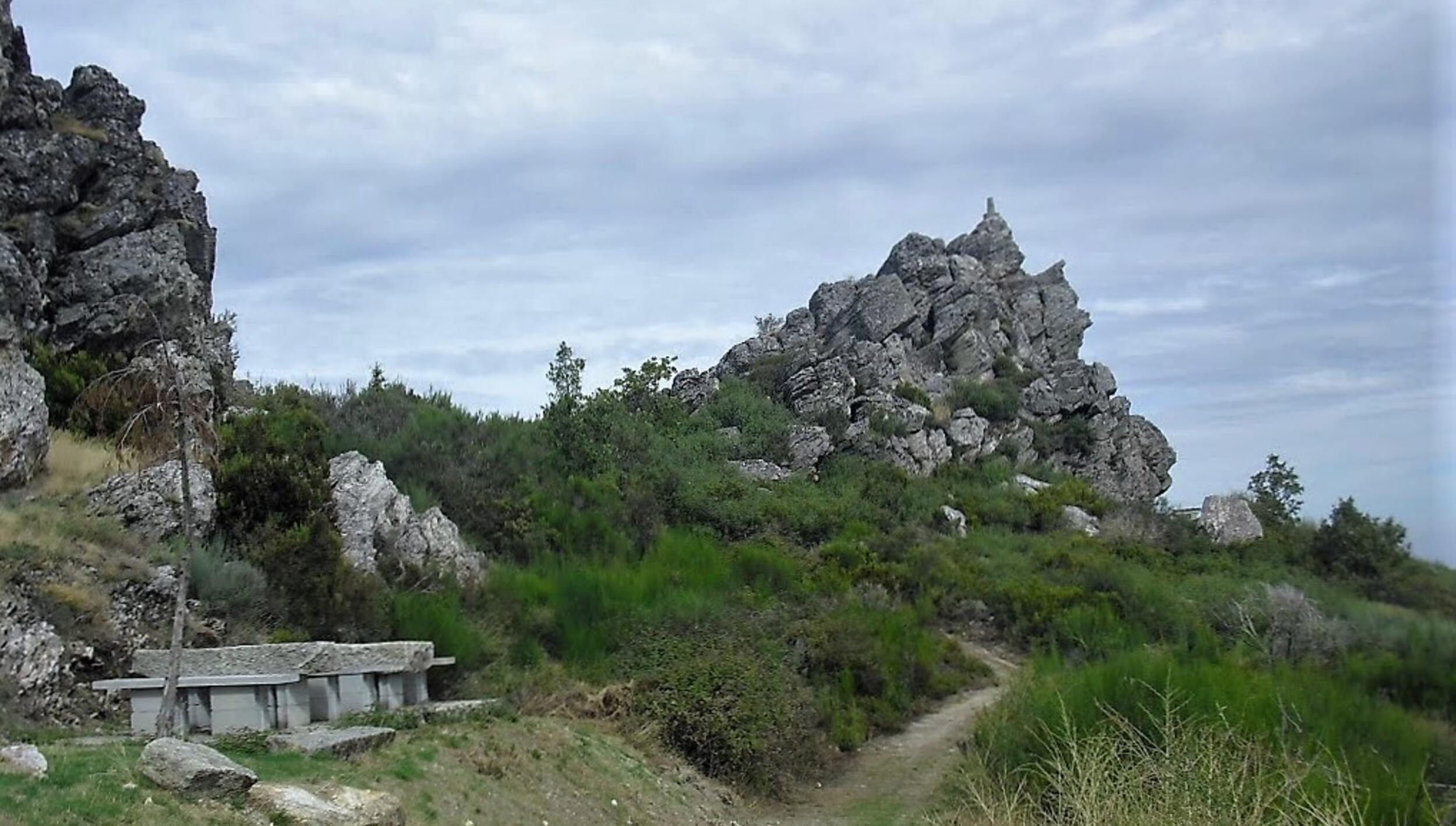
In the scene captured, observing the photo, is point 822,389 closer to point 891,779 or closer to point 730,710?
point 891,779

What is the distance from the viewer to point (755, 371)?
3766 cm

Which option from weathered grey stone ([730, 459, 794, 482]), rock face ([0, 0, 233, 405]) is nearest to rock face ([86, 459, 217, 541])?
rock face ([0, 0, 233, 405])

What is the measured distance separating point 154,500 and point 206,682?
15.4 ft

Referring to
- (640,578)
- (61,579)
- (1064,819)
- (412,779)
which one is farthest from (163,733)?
(640,578)

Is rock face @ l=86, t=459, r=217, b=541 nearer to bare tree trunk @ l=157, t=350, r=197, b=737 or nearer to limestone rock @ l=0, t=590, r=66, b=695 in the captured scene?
limestone rock @ l=0, t=590, r=66, b=695

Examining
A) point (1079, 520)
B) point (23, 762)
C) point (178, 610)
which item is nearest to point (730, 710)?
point (178, 610)

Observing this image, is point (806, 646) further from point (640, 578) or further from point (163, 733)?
point (163, 733)

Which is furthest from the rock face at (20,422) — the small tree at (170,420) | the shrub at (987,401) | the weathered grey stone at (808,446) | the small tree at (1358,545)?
the shrub at (987,401)

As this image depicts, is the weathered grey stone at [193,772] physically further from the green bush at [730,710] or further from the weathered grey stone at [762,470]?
the weathered grey stone at [762,470]

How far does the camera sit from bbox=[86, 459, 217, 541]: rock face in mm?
14766

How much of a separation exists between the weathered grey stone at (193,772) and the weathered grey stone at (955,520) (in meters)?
19.9

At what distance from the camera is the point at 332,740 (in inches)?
395

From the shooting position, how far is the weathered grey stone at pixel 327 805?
8.02 m

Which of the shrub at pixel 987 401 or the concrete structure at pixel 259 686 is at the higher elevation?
the shrub at pixel 987 401
